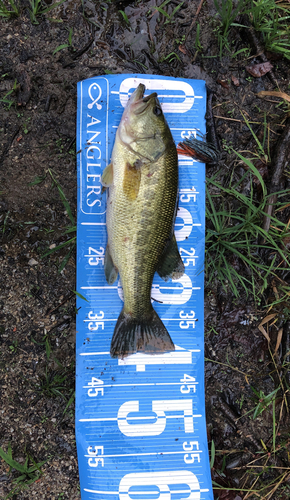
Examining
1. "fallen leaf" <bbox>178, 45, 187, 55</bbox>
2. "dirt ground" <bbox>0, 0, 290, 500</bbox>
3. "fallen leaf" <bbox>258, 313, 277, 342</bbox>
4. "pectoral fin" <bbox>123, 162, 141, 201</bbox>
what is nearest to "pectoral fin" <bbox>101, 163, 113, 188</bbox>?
"pectoral fin" <bbox>123, 162, 141, 201</bbox>

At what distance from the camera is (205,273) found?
2.97m

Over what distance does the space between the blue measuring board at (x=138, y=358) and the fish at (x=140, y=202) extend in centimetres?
28

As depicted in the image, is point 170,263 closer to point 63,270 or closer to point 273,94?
point 63,270

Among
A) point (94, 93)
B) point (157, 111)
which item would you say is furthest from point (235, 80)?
point (94, 93)

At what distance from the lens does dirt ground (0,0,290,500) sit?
2.74m

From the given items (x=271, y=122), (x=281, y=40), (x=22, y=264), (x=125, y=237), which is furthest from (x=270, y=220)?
(x=22, y=264)

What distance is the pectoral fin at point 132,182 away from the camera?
7.87 ft

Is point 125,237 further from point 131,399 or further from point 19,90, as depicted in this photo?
point 19,90

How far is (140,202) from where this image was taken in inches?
94.5

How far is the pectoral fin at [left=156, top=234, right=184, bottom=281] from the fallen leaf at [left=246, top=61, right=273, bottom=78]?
1.97 metres

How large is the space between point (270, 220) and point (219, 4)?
7.49 ft

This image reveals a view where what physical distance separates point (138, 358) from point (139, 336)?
27 centimetres

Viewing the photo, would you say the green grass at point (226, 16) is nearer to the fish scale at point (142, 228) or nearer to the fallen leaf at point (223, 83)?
the fallen leaf at point (223, 83)

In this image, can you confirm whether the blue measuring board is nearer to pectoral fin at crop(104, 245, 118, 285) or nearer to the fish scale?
pectoral fin at crop(104, 245, 118, 285)
